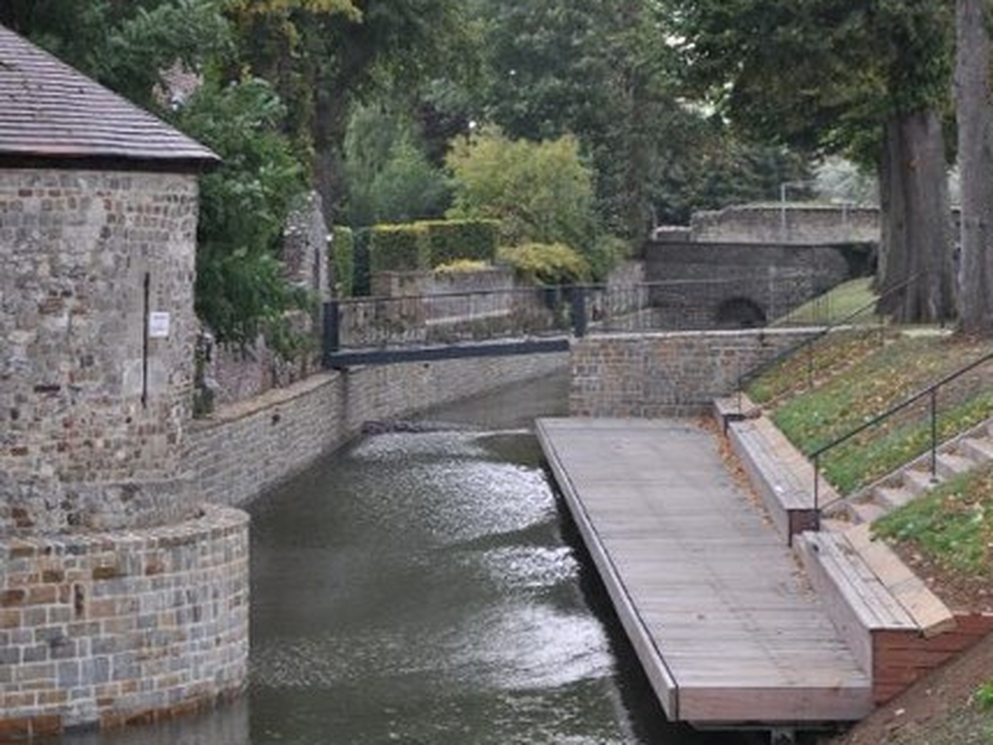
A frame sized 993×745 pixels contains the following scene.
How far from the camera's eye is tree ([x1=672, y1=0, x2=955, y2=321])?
3095 centimetres

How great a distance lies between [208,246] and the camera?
23.6 meters

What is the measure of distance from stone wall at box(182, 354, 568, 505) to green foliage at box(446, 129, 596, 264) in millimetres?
4403

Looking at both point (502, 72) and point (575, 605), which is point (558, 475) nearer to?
point (575, 605)

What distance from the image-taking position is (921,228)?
34.1 metres

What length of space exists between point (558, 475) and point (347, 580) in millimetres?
5471

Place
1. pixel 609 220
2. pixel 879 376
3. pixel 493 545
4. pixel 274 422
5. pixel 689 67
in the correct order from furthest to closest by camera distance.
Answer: pixel 609 220
pixel 689 67
pixel 274 422
pixel 879 376
pixel 493 545

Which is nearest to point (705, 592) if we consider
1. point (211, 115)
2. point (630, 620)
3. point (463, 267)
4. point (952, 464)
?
point (630, 620)

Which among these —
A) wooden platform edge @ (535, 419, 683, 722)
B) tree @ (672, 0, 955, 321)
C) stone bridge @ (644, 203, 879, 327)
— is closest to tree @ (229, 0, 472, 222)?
tree @ (672, 0, 955, 321)

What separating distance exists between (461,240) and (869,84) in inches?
618

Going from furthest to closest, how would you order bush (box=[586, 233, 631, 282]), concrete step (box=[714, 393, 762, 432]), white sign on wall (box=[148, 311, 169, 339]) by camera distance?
bush (box=[586, 233, 631, 282]), concrete step (box=[714, 393, 762, 432]), white sign on wall (box=[148, 311, 169, 339])

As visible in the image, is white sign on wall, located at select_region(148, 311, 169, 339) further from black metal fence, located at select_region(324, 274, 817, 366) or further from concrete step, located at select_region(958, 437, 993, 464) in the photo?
black metal fence, located at select_region(324, 274, 817, 366)

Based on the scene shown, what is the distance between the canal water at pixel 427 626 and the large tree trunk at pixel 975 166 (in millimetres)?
6472

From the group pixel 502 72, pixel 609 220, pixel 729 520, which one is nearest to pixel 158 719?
pixel 729 520

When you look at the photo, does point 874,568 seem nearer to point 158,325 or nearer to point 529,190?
point 158,325
